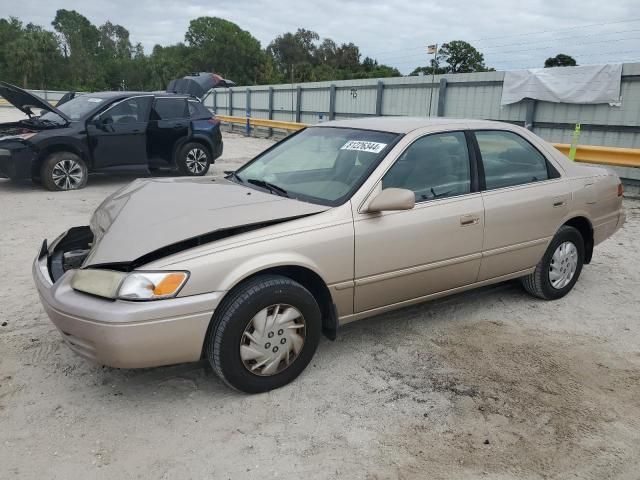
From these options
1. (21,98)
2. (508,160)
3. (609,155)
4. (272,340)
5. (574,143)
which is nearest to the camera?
(272,340)

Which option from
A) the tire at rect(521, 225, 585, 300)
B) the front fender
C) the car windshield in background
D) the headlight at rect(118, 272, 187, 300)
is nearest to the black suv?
the car windshield in background

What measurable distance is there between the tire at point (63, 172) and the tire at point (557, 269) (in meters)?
7.45

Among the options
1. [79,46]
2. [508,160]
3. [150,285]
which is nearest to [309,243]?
[150,285]

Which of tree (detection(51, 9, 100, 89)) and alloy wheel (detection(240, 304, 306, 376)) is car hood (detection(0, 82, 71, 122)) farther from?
tree (detection(51, 9, 100, 89))

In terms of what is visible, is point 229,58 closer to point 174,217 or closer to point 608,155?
point 608,155

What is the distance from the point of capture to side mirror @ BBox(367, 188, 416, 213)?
128 inches

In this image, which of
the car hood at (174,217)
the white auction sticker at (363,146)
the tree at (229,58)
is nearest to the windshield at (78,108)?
the car hood at (174,217)

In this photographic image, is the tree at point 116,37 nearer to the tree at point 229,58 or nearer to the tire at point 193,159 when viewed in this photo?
the tree at point 229,58

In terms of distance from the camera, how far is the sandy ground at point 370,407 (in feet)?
8.42

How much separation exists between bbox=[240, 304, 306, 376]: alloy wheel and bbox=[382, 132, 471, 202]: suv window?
1073 millimetres

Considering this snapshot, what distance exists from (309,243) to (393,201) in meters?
0.58

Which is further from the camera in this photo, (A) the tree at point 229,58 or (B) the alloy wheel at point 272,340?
(A) the tree at point 229,58

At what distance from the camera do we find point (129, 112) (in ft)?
30.8

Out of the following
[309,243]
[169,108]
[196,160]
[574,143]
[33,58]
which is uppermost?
[33,58]
